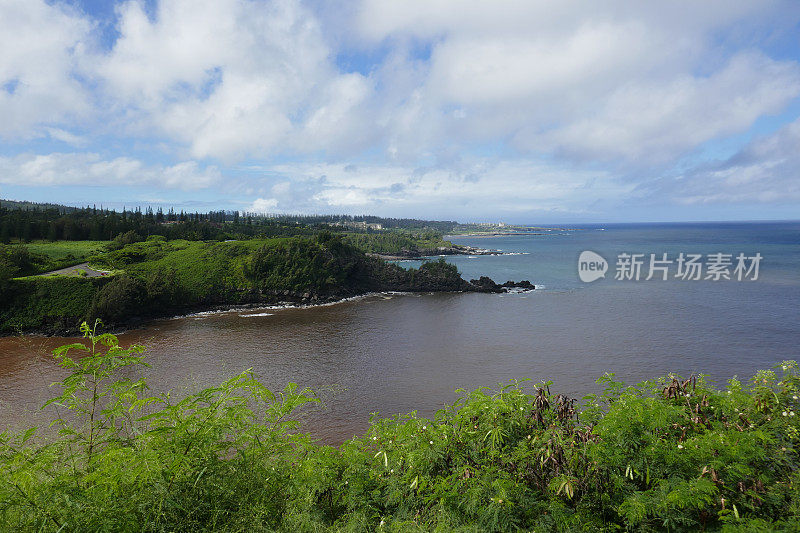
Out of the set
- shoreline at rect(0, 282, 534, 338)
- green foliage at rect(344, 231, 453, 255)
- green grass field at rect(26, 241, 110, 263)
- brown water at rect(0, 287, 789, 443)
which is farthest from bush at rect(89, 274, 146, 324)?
green foliage at rect(344, 231, 453, 255)

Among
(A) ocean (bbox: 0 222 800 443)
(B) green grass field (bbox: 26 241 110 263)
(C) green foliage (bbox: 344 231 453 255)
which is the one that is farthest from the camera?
(C) green foliage (bbox: 344 231 453 255)

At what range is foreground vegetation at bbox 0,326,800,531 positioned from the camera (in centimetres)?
372

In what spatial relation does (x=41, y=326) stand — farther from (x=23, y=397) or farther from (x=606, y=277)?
(x=606, y=277)

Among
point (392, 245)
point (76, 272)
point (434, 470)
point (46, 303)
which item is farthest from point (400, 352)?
point (392, 245)

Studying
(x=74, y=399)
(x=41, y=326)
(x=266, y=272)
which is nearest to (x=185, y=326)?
(x=41, y=326)

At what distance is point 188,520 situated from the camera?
3.76 metres

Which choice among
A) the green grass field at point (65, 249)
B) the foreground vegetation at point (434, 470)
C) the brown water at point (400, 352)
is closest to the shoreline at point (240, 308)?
the brown water at point (400, 352)

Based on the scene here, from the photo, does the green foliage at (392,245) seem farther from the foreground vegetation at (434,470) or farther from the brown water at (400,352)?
the foreground vegetation at (434,470)

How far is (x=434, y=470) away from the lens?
533 centimetres

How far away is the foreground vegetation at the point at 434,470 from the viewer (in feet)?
12.2

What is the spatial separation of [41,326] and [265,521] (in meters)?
35.3

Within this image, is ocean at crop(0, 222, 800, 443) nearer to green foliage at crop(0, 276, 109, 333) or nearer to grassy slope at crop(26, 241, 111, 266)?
green foliage at crop(0, 276, 109, 333)

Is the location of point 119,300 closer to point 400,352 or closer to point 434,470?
point 400,352

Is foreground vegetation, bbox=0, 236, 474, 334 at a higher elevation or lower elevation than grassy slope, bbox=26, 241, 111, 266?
lower
